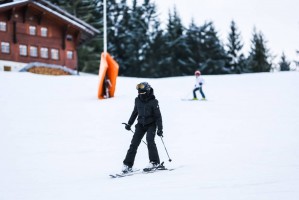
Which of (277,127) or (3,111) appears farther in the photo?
(3,111)

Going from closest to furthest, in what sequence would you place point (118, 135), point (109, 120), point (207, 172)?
point (207, 172)
point (118, 135)
point (109, 120)

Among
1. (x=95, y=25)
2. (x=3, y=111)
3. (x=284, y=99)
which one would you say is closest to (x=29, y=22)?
(x=95, y=25)

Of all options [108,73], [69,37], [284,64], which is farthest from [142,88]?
[284,64]

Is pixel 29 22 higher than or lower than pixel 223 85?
higher

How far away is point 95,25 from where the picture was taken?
51.6 meters

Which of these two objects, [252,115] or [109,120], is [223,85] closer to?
[252,115]

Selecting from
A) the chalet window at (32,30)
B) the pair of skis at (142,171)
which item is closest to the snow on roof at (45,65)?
the chalet window at (32,30)

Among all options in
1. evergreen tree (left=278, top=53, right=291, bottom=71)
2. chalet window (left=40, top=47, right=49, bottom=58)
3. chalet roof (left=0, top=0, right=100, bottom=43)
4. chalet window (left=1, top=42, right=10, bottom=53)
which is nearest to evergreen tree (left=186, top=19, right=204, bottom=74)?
chalet roof (left=0, top=0, right=100, bottom=43)

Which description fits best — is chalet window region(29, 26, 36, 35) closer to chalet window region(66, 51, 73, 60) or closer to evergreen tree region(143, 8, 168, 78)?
chalet window region(66, 51, 73, 60)

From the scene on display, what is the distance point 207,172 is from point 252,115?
762 centimetres

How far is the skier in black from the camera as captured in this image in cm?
692

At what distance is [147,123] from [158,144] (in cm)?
293

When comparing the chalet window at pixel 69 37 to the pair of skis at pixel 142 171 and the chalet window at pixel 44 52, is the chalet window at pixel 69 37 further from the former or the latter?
the pair of skis at pixel 142 171

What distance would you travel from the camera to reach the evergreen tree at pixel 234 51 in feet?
167
